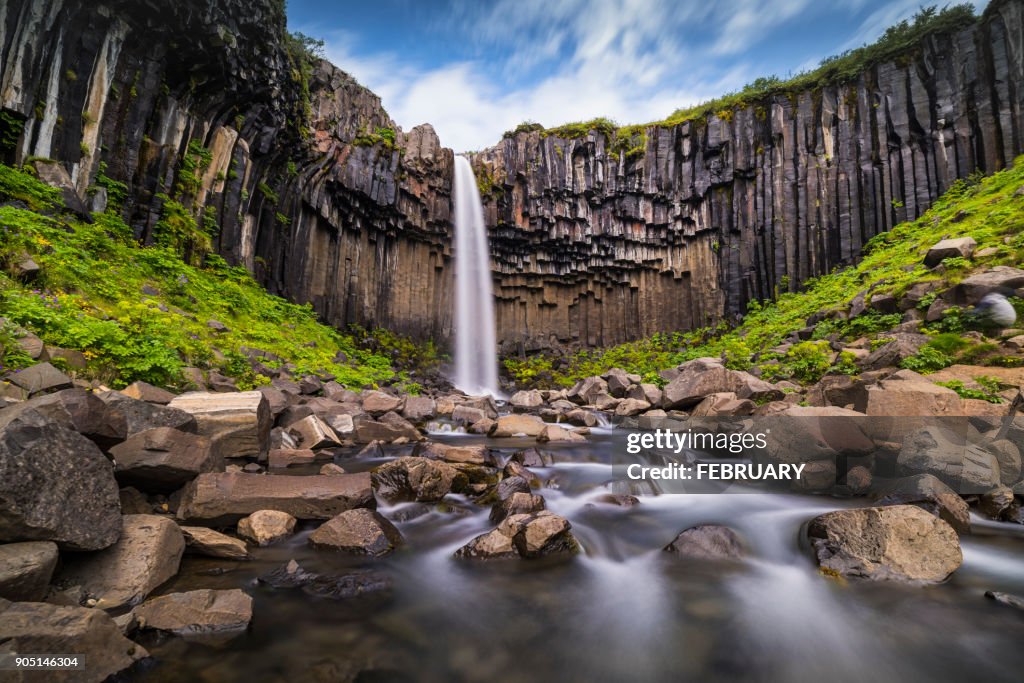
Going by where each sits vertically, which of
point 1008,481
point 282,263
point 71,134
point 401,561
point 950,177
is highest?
point 950,177

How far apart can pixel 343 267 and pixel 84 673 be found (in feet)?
74.3

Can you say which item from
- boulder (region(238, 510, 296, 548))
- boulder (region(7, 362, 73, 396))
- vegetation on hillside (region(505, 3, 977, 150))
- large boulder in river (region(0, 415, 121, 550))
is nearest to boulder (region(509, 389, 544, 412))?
boulder (region(238, 510, 296, 548))

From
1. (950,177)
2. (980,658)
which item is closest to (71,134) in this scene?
(980,658)

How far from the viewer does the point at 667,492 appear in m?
5.73

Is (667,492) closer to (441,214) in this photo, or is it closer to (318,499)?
(318,499)

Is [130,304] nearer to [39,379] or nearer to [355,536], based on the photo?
[39,379]

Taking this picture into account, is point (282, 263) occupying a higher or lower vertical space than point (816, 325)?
higher

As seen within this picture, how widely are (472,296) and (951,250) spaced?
74.3ft

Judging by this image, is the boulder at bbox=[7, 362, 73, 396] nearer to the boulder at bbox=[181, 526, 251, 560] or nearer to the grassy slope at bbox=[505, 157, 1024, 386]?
the boulder at bbox=[181, 526, 251, 560]

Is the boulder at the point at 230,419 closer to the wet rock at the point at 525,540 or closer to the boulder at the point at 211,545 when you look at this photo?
the boulder at the point at 211,545

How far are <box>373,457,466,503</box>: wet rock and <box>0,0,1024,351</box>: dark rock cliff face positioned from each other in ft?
41.1

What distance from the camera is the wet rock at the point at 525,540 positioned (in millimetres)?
3895

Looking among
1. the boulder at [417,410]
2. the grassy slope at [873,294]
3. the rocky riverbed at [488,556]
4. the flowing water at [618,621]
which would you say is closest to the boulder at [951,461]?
the rocky riverbed at [488,556]

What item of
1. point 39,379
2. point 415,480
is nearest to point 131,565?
point 415,480
